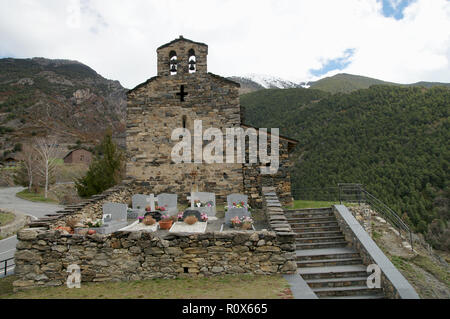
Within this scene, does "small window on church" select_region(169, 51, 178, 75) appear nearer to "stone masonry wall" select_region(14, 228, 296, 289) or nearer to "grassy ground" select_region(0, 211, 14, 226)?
"stone masonry wall" select_region(14, 228, 296, 289)

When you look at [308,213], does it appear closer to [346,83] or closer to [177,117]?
[177,117]

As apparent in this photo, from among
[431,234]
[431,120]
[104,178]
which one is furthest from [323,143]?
[104,178]

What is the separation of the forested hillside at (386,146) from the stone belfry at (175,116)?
2272 centimetres

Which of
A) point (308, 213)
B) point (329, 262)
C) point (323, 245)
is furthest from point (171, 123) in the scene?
point (329, 262)

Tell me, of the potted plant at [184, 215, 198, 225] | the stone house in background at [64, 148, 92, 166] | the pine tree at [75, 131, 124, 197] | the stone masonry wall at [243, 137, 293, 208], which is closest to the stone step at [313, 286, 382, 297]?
the potted plant at [184, 215, 198, 225]

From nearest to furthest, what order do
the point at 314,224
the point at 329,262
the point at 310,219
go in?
the point at 329,262, the point at 314,224, the point at 310,219

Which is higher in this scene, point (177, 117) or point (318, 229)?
point (177, 117)

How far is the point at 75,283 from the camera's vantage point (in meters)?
6.31

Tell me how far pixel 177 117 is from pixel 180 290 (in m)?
9.30

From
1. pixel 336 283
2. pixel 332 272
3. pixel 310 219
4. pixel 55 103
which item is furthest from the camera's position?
pixel 55 103

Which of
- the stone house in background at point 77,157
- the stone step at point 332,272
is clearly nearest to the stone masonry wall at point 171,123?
the stone step at point 332,272

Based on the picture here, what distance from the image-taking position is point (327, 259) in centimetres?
769
